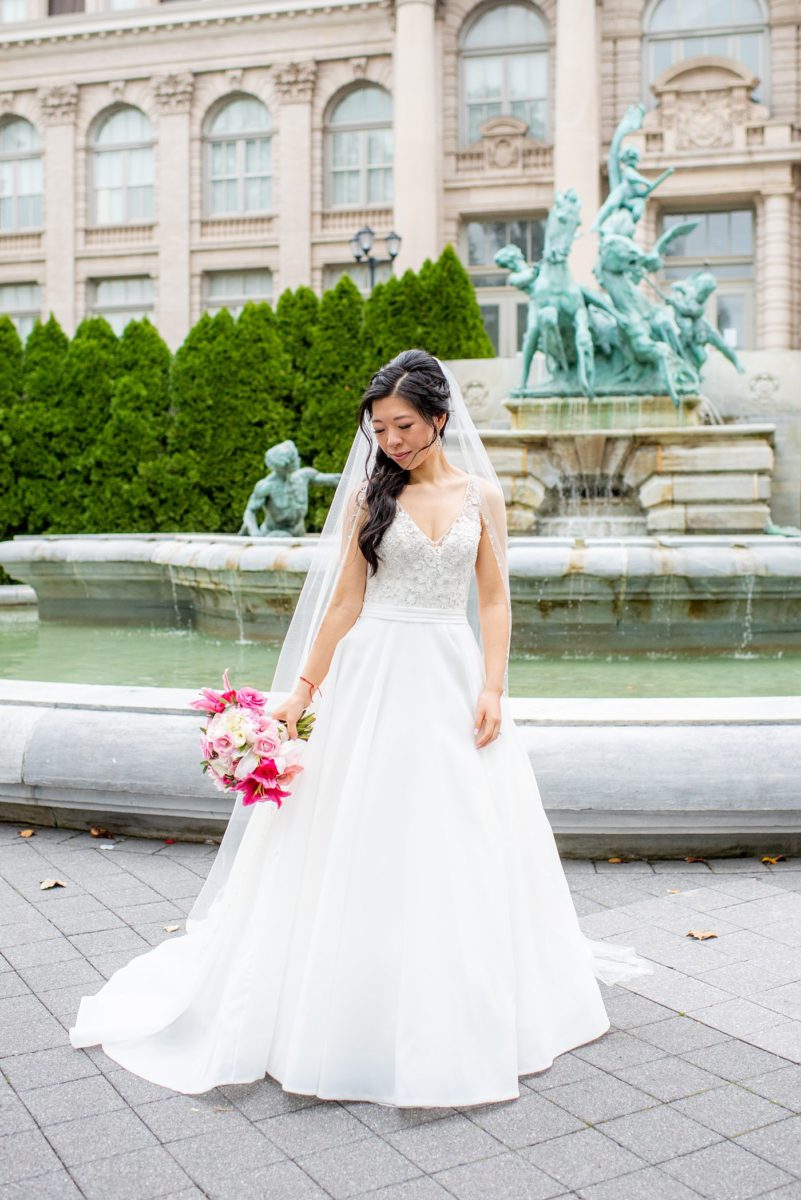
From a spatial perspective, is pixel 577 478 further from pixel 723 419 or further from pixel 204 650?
pixel 204 650

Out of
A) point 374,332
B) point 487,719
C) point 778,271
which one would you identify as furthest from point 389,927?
point 778,271

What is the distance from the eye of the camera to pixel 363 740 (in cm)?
332

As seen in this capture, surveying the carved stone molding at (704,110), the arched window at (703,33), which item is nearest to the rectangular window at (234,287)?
the carved stone molding at (704,110)

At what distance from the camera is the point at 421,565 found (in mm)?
3404

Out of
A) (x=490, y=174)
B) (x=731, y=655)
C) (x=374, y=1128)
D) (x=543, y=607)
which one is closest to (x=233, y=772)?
(x=374, y=1128)

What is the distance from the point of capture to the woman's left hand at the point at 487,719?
3355 millimetres

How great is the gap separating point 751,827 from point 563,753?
0.83 m

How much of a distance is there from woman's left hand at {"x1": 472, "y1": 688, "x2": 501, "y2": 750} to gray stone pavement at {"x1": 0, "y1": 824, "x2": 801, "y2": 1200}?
0.89 meters

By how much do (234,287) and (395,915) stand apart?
33818 mm

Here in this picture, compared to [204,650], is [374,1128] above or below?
below

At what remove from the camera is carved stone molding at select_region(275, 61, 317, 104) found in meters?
34.2

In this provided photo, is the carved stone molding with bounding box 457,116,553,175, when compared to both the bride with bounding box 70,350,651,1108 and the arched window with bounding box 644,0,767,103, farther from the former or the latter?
the bride with bounding box 70,350,651,1108

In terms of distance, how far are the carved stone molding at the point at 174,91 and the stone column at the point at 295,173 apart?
109 inches

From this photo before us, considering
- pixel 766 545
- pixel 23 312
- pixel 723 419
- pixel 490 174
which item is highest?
pixel 490 174
